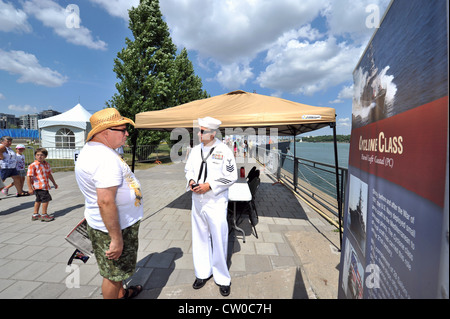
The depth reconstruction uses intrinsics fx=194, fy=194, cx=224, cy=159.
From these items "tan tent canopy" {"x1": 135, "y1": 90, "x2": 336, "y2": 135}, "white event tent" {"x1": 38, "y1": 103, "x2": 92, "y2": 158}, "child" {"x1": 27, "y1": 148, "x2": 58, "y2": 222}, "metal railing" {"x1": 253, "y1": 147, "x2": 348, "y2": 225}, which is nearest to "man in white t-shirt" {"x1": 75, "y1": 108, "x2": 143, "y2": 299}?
"tan tent canopy" {"x1": 135, "y1": 90, "x2": 336, "y2": 135}

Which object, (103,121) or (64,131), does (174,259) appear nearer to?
(103,121)

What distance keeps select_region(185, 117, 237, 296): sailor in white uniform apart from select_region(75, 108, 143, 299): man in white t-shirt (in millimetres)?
683

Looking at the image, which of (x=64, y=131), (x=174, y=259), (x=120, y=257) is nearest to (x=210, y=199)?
(x=120, y=257)

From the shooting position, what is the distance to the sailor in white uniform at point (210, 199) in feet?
7.15

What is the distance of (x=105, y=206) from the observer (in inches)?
57.1

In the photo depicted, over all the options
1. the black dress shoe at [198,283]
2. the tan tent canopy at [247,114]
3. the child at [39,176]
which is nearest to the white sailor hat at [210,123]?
the tan tent canopy at [247,114]

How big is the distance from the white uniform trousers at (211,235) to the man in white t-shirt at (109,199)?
69 cm

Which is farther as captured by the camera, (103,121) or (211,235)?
(211,235)

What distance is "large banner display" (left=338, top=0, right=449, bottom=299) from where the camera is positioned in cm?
59

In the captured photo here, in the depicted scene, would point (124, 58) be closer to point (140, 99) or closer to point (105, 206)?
point (140, 99)

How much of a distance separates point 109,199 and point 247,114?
104 inches

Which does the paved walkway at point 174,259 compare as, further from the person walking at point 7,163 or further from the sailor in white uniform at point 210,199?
the person walking at point 7,163

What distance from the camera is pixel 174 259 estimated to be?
2.92 metres

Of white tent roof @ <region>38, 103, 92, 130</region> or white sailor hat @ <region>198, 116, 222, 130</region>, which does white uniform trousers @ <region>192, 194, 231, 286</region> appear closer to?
white sailor hat @ <region>198, 116, 222, 130</region>
